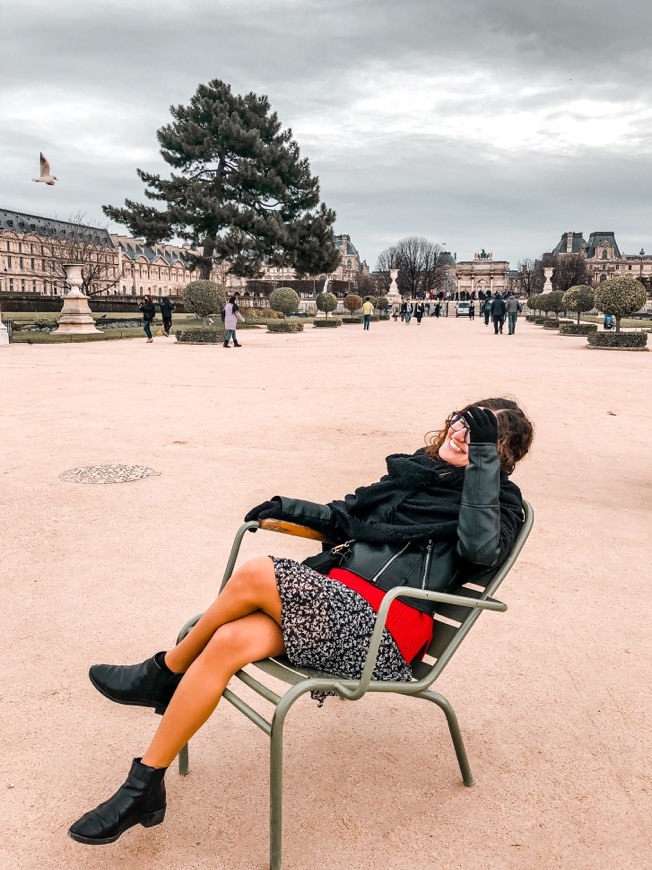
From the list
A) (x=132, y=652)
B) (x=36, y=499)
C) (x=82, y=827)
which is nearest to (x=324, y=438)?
(x=36, y=499)

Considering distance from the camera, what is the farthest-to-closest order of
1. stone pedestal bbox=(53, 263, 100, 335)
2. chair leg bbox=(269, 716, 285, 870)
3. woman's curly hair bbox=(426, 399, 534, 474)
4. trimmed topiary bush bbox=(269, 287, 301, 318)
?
trimmed topiary bush bbox=(269, 287, 301, 318)
stone pedestal bbox=(53, 263, 100, 335)
woman's curly hair bbox=(426, 399, 534, 474)
chair leg bbox=(269, 716, 285, 870)

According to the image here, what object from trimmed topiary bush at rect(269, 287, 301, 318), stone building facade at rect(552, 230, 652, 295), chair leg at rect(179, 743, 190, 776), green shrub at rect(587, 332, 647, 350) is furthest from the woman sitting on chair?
stone building facade at rect(552, 230, 652, 295)

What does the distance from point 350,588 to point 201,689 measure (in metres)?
0.58

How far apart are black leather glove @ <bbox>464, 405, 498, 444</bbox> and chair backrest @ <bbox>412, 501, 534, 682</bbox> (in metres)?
0.33

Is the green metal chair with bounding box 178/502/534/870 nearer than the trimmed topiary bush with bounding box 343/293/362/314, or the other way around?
the green metal chair with bounding box 178/502/534/870

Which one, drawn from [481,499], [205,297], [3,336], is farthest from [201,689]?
[205,297]

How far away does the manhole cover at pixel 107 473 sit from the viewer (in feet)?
20.3

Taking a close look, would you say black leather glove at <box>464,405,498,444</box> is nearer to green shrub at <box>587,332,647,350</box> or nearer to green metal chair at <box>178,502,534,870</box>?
green metal chair at <box>178,502,534,870</box>

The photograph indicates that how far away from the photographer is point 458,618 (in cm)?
251

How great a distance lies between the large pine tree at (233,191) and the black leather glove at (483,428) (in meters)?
36.2

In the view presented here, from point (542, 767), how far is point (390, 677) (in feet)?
2.55

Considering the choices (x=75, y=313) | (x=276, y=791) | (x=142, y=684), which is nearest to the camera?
(x=276, y=791)

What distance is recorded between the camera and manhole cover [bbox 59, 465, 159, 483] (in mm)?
6180

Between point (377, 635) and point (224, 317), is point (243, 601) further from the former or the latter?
point (224, 317)
